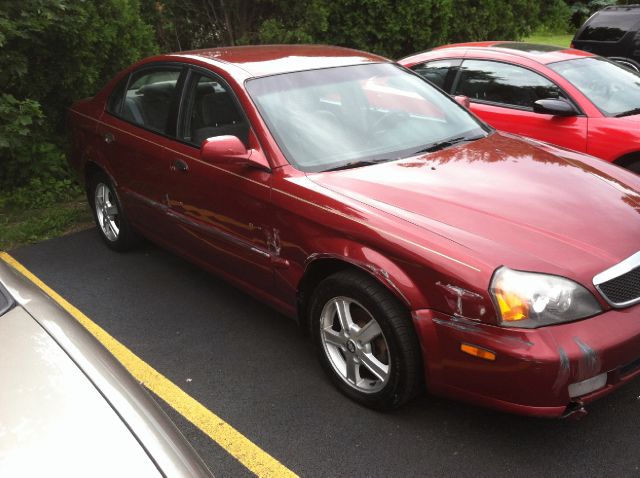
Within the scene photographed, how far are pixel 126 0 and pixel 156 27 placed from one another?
1.64 m

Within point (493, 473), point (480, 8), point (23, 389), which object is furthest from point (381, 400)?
point (480, 8)

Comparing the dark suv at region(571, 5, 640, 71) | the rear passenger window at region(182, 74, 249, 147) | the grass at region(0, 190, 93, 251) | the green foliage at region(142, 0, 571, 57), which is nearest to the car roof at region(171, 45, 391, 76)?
the rear passenger window at region(182, 74, 249, 147)

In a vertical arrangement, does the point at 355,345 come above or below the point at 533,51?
below

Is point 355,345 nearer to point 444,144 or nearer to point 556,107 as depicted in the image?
point 444,144

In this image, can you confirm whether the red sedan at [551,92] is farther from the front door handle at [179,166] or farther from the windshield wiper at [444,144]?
the front door handle at [179,166]

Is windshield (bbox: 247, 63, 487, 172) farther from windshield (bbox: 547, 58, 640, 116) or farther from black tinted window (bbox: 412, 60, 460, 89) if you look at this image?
black tinted window (bbox: 412, 60, 460, 89)

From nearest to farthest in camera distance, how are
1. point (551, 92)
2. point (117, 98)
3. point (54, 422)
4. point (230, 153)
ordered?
point (54, 422) < point (230, 153) < point (117, 98) < point (551, 92)

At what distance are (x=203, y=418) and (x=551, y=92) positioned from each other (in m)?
4.04

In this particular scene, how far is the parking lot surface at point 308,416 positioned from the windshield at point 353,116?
1.19m

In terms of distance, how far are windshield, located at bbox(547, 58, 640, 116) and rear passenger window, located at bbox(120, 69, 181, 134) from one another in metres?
3.28

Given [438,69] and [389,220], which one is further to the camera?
[438,69]

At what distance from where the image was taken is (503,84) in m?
5.84

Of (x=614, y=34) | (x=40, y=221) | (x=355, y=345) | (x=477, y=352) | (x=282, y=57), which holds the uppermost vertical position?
(x=282, y=57)

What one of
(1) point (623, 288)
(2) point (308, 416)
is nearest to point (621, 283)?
(1) point (623, 288)
